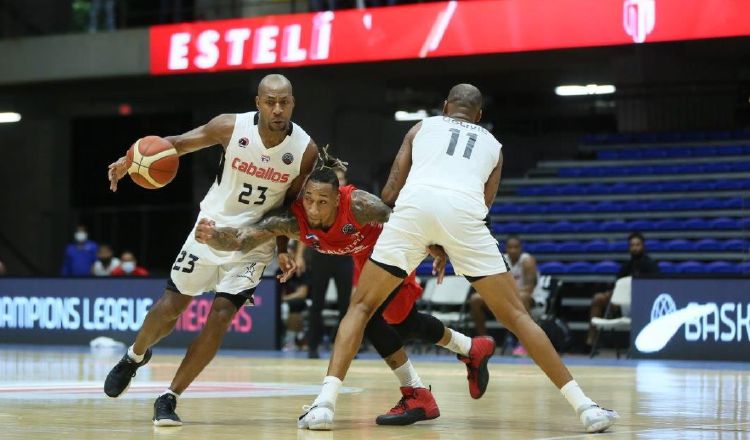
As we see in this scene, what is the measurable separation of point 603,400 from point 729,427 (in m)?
2.03

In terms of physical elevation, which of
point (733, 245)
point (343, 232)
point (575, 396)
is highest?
point (343, 232)

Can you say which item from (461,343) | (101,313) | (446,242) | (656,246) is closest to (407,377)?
(461,343)

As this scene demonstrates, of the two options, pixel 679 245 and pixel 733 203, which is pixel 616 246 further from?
pixel 733 203

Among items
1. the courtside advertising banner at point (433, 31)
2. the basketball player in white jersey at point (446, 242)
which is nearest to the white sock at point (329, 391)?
the basketball player in white jersey at point (446, 242)

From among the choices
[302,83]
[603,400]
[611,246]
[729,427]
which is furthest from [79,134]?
[729,427]

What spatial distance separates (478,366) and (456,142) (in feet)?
4.81

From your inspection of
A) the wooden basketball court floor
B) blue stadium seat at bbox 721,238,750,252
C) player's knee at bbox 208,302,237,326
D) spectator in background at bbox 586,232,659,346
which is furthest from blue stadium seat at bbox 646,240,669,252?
player's knee at bbox 208,302,237,326

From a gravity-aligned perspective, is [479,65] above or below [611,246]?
above

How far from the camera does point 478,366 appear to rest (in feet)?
23.3

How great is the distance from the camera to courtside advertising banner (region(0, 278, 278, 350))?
16625mm

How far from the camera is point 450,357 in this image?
51.4ft

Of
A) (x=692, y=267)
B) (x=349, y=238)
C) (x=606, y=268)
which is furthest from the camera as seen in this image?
(x=606, y=268)

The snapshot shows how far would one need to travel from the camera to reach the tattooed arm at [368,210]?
6621mm

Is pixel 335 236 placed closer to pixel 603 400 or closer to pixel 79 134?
pixel 603 400
